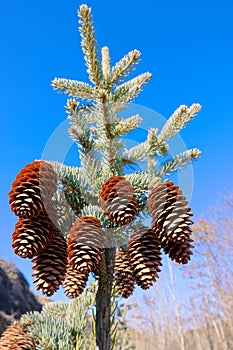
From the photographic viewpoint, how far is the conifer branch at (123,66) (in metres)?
1.09

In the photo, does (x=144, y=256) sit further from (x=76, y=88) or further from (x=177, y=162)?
(x=76, y=88)

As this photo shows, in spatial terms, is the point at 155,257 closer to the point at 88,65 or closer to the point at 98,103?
the point at 98,103

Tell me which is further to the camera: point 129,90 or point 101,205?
point 129,90

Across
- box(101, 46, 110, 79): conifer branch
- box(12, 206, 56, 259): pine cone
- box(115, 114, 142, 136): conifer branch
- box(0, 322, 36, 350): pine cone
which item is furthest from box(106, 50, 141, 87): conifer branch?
box(0, 322, 36, 350): pine cone

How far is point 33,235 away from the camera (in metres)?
0.85

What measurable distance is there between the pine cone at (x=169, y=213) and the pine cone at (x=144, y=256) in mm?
38

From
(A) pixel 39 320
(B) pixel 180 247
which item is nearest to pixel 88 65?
(B) pixel 180 247

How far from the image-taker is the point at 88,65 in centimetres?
106

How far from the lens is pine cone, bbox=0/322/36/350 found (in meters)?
1.12

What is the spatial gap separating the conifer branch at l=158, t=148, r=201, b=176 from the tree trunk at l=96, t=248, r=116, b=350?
0.32 metres

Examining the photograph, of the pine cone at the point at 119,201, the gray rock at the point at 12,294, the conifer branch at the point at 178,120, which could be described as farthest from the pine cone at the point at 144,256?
the gray rock at the point at 12,294

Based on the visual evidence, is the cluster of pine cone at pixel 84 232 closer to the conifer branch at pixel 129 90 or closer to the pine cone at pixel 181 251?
the pine cone at pixel 181 251

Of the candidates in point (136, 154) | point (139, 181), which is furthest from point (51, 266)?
point (136, 154)

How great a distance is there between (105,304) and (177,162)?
1.67 feet
